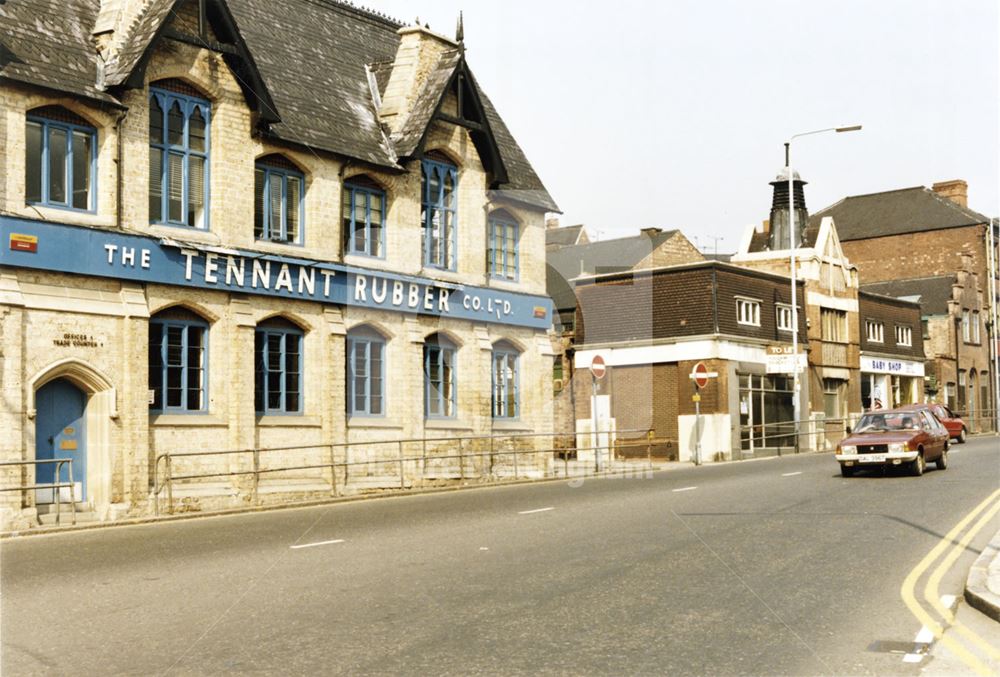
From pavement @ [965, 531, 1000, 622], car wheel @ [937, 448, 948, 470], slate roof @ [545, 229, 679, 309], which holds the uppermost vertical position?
slate roof @ [545, 229, 679, 309]

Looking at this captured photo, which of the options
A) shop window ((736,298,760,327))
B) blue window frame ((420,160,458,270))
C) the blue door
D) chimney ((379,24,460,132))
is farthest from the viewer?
shop window ((736,298,760,327))

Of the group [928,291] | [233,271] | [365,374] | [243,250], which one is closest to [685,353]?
[365,374]

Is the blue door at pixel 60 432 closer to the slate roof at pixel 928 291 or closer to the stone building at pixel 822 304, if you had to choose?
the stone building at pixel 822 304

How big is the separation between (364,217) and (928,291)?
50259 mm

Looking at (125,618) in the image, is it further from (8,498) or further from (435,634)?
(8,498)

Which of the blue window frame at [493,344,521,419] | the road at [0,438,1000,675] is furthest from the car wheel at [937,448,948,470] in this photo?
the blue window frame at [493,344,521,419]

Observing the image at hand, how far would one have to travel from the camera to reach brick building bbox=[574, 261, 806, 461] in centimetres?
4212

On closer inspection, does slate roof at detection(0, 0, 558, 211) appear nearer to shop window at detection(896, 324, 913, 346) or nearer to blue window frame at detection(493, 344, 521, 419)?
blue window frame at detection(493, 344, 521, 419)

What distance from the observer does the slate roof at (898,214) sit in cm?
7206

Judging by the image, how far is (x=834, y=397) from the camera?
51.7 meters

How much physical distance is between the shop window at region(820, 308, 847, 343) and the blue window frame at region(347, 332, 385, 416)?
95.9 feet

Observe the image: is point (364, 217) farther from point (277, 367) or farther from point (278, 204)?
point (277, 367)

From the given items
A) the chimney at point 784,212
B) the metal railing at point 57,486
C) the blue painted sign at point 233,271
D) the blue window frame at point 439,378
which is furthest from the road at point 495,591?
the chimney at point 784,212

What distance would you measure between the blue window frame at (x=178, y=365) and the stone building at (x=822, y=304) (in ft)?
105
